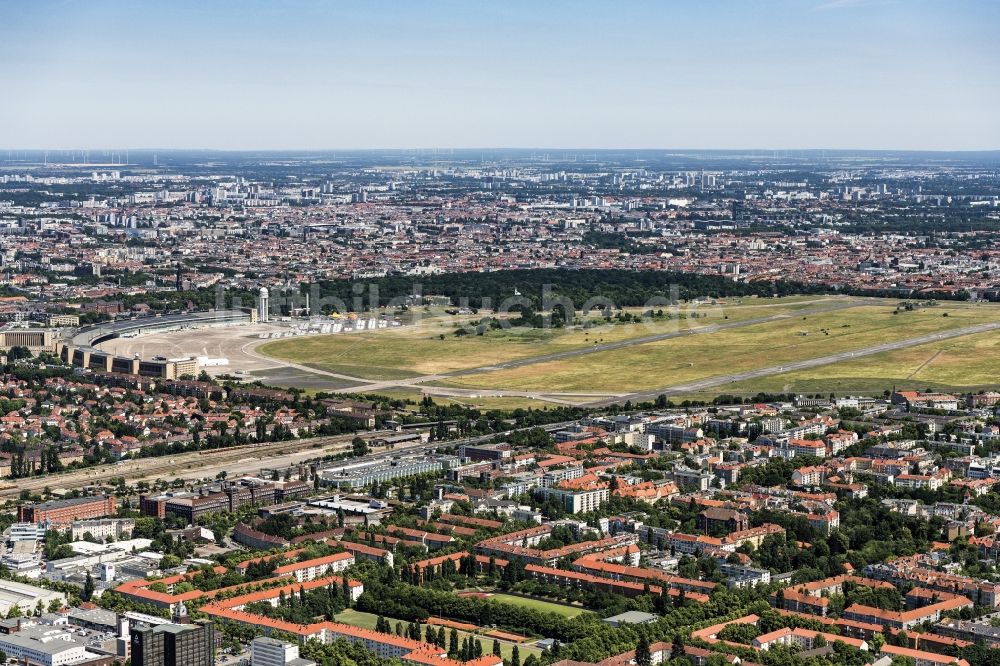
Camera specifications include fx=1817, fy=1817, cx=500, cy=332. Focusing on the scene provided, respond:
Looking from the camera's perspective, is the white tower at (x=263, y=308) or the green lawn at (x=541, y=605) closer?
the green lawn at (x=541, y=605)

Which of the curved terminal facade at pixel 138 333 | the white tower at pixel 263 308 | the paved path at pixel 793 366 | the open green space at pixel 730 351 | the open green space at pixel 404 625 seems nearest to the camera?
the open green space at pixel 404 625

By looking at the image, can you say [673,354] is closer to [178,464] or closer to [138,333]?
[138,333]

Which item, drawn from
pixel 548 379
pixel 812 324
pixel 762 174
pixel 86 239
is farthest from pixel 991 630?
pixel 762 174

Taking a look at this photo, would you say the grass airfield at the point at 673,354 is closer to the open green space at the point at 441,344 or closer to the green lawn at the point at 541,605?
the open green space at the point at 441,344

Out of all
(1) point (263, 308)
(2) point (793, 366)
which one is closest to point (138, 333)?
(1) point (263, 308)

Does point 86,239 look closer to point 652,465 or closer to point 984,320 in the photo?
point 984,320

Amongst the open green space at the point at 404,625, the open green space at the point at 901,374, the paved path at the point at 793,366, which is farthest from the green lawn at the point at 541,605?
the open green space at the point at 901,374
